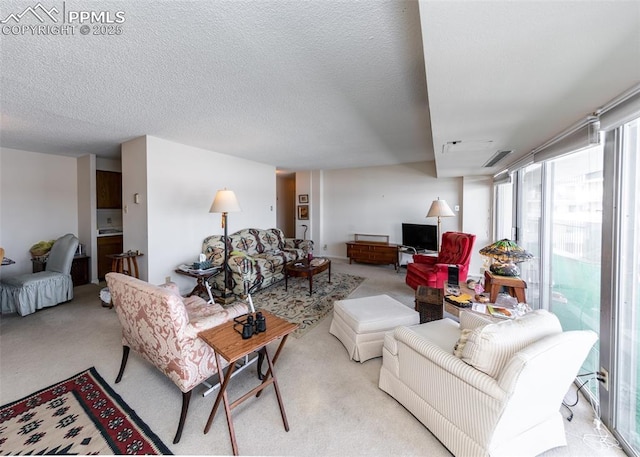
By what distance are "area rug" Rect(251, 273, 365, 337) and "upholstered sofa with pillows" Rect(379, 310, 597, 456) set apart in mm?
1524

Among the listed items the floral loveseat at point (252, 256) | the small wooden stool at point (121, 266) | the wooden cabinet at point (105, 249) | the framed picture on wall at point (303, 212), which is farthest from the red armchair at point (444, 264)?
the wooden cabinet at point (105, 249)

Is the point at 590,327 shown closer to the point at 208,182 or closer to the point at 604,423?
the point at 604,423

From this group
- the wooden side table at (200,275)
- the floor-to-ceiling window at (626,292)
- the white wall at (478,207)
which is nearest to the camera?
the floor-to-ceiling window at (626,292)

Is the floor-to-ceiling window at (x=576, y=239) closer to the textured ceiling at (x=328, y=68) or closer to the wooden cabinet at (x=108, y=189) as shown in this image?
the textured ceiling at (x=328, y=68)

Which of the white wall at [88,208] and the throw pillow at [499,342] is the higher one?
the white wall at [88,208]

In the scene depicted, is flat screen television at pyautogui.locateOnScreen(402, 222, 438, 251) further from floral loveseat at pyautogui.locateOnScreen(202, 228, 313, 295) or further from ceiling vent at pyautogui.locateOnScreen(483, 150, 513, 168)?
floral loveseat at pyautogui.locateOnScreen(202, 228, 313, 295)

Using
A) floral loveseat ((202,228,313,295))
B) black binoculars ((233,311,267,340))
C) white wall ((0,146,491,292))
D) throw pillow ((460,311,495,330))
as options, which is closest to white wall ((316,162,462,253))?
white wall ((0,146,491,292))

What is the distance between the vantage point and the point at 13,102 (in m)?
2.22

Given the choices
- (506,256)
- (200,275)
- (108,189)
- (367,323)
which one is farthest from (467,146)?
(108,189)

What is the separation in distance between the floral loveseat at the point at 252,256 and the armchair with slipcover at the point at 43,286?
1.83 meters

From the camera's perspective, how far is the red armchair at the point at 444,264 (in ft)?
11.4

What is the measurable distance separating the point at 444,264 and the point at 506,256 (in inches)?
53.3

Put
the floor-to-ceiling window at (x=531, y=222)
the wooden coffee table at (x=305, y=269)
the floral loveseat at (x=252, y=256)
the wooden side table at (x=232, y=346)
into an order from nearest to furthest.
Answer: the wooden side table at (x=232, y=346) → the floor-to-ceiling window at (x=531, y=222) → the floral loveseat at (x=252, y=256) → the wooden coffee table at (x=305, y=269)

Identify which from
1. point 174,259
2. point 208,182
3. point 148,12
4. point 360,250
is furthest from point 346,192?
point 148,12
